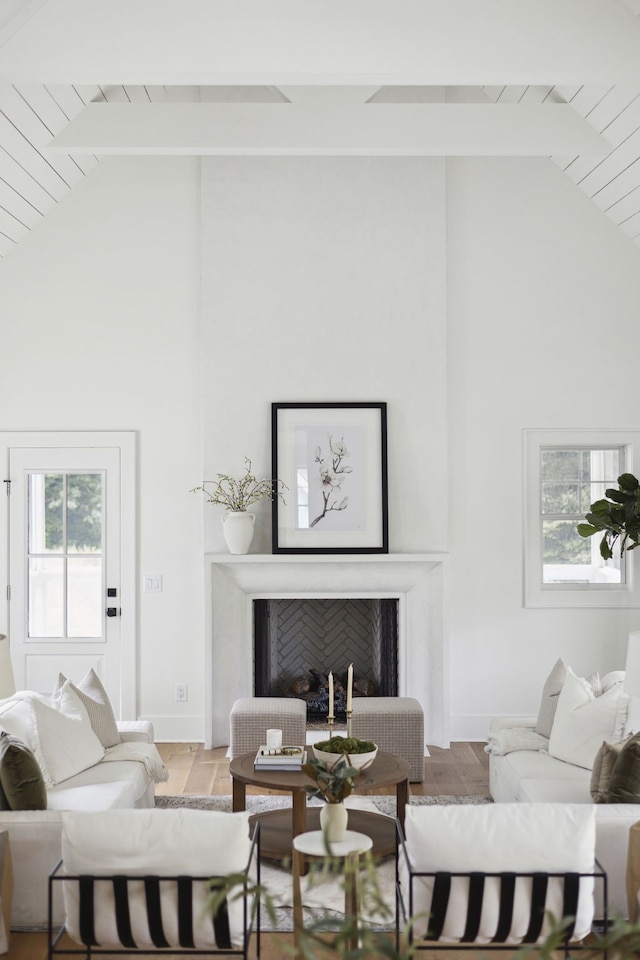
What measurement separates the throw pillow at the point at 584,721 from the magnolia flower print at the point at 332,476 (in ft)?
6.61

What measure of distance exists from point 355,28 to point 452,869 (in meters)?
3.36

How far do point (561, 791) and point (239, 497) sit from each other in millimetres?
2730

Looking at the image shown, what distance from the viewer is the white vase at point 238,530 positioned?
227 inches

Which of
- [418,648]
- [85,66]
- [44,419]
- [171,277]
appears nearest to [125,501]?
[44,419]

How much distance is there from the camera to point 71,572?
6.12 meters

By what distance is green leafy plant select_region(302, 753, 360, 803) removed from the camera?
10.8 ft

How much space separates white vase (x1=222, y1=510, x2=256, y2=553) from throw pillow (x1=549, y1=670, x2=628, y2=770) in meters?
2.22

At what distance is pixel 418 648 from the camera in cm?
600

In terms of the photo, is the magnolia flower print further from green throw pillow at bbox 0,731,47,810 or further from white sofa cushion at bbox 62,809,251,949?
white sofa cushion at bbox 62,809,251,949

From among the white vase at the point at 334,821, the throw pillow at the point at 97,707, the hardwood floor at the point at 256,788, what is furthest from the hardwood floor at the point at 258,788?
the white vase at the point at 334,821

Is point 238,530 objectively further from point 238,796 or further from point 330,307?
point 238,796

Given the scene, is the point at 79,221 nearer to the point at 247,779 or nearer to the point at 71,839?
the point at 247,779

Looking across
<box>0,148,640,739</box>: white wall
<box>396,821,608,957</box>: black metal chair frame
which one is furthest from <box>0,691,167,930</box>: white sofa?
<box>0,148,640,739</box>: white wall

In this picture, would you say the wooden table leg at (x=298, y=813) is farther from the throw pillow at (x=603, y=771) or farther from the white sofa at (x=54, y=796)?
the throw pillow at (x=603, y=771)
